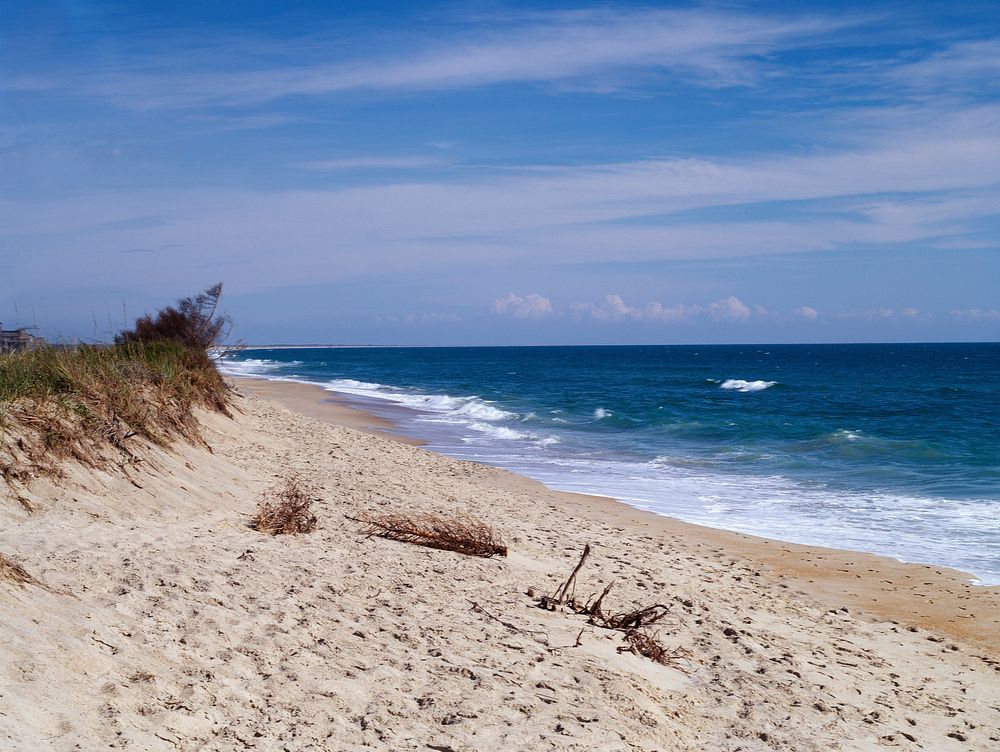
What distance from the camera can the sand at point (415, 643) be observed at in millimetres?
4250

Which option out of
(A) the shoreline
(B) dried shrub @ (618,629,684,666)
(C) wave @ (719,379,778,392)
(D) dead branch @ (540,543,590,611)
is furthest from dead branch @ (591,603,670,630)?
(C) wave @ (719,379,778,392)

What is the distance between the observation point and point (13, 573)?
190 inches

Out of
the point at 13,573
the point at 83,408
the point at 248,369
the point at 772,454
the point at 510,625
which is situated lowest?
the point at 772,454

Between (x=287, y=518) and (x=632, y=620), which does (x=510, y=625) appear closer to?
(x=632, y=620)

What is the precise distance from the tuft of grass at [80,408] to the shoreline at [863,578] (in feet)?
20.3

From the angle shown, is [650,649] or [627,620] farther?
[627,620]

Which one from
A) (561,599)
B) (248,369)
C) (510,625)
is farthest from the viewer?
(248,369)

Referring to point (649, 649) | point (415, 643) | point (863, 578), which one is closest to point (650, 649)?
point (649, 649)

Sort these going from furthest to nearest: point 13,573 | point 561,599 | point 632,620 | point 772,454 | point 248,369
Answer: point 248,369
point 772,454
point 561,599
point 632,620
point 13,573

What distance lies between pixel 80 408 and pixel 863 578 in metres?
8.64

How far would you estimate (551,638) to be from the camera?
5953 mm

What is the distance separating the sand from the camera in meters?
4.25

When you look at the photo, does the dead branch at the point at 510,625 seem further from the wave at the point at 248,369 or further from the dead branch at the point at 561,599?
the wave at the point at 248,369

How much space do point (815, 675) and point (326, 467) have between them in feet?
26.8
